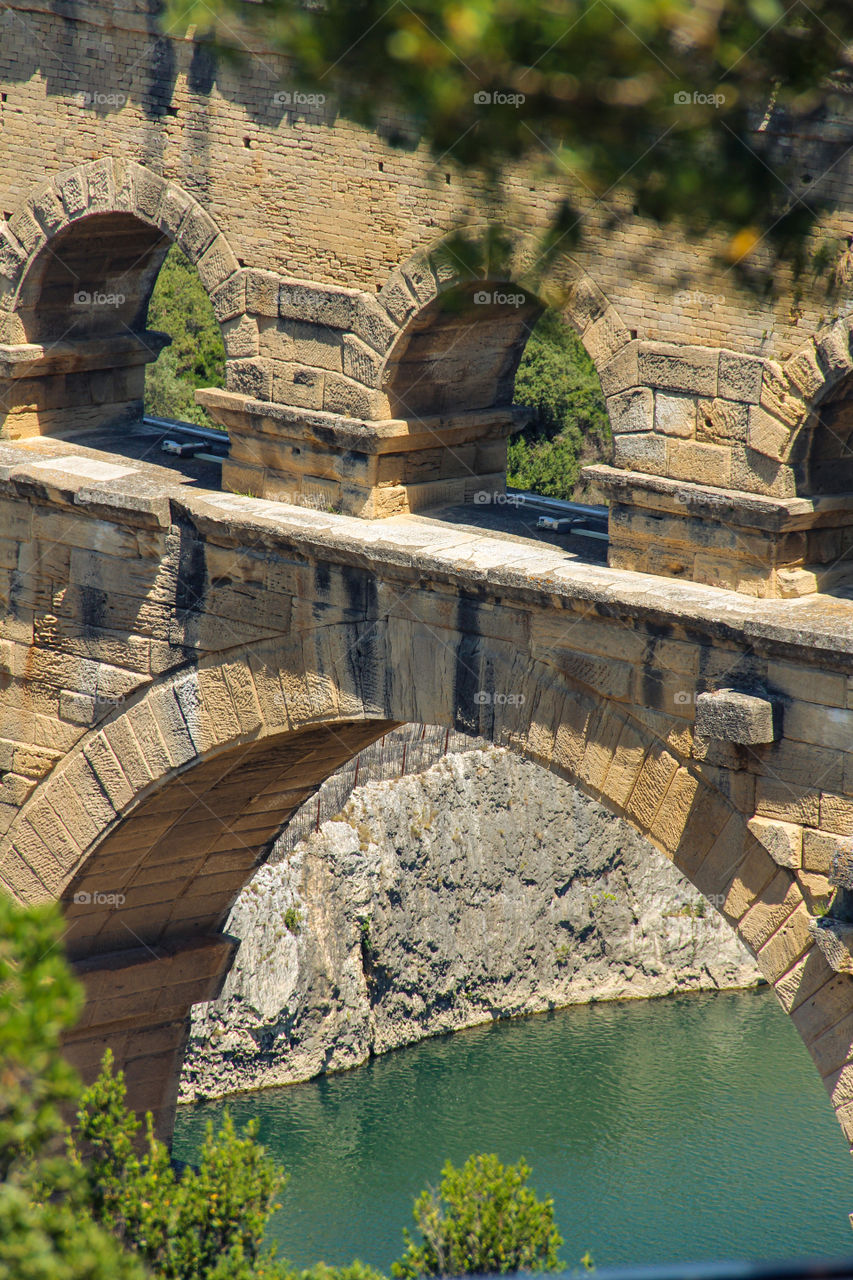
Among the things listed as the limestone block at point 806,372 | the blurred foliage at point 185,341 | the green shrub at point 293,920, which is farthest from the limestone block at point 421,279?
the blurred foliage at point 185,341

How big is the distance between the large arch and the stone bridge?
16mm

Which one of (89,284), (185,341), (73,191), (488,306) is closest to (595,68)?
(488,306)

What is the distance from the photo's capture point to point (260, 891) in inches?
591

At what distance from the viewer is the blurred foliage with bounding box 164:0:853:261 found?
3.64m

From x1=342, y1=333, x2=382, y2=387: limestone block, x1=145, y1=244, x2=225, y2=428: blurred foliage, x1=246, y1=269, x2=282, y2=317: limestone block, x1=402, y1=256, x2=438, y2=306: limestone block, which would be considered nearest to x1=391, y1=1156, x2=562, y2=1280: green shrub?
x1=342, y1=333, x2=382, y2=387: limestone block

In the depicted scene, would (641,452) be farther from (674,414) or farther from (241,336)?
(241,336)

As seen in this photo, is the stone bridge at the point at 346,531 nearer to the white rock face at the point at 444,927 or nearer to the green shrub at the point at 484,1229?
the green shrub at the point at 484,1229

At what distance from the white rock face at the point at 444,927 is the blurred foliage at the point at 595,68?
11313 mm

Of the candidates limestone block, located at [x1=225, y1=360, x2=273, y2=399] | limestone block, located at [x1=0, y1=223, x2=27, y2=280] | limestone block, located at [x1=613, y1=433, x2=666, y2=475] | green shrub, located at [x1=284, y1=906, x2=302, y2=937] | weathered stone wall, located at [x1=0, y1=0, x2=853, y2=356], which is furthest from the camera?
green shrub, located at [x1=284, y1=906, x2=302, y2=937]

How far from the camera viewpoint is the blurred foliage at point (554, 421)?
63.1 feet

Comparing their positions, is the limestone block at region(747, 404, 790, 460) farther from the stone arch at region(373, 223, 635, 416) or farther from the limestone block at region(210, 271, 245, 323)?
the limestone block at region(210, 271, 245, 323)

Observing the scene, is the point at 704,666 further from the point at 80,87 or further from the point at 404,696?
the point at 80,87

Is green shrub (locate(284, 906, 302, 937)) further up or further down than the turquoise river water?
further up

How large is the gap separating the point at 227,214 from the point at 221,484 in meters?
1.22
